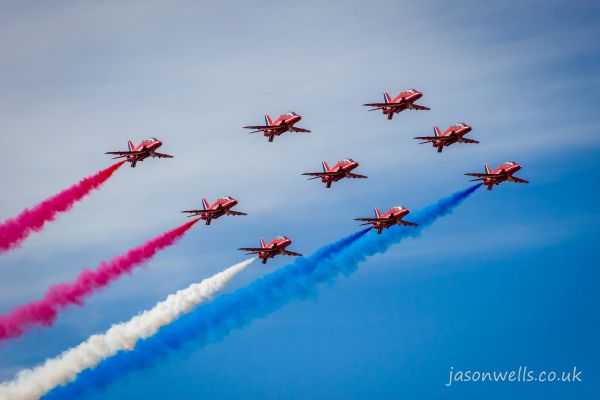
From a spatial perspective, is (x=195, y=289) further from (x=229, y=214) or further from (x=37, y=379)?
(x=37, y=379)

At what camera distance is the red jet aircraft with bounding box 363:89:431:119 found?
149875mm

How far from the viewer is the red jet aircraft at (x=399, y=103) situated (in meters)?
150

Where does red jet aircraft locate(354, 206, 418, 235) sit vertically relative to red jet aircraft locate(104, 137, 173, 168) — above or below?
below

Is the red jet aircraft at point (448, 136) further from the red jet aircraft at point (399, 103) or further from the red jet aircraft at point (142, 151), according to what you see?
the red jet aircraft at point (142, 151)

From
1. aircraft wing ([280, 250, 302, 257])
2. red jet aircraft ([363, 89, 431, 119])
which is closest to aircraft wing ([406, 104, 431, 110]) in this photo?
red jet aircraft ([363, 89, 431, 119])

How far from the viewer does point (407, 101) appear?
15000 cm

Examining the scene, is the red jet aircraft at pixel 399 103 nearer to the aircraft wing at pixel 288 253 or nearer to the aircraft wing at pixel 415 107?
the aircraft wing at pixel 415 107

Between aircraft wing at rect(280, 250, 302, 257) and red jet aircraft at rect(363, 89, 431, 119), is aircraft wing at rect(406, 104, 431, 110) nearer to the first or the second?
red jet aircraft at rect(363, 89, 431, 119)

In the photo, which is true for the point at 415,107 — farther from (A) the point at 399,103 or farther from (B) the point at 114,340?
(B) the point at 114,340

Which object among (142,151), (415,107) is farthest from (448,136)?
(142,151)

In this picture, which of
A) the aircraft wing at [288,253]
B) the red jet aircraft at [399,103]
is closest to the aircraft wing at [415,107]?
the red jet aircraft at [399,103]

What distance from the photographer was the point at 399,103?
149875 mm

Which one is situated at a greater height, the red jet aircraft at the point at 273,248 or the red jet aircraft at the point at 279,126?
the red jet aircraft at the point at 279,126

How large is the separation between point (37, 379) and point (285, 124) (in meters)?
47.9
